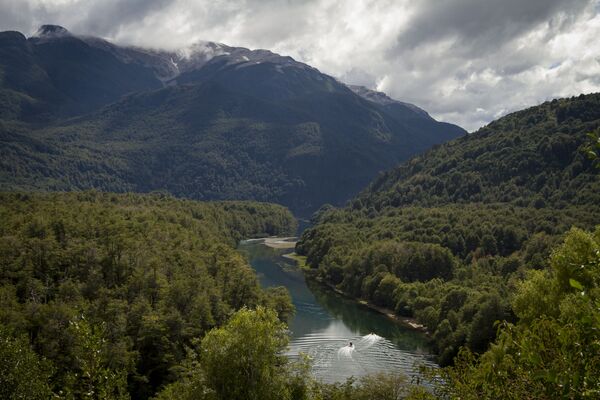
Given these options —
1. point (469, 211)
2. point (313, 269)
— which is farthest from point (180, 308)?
point (469, 211)

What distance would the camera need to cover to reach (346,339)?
9256 cm

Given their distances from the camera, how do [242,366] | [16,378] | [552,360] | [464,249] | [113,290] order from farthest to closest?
[464,249] → [113,290] → [242,366] → [16,378] → [552,360]

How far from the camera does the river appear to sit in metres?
76.7

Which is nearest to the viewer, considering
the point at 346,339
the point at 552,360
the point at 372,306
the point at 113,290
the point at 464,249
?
the point at 552,360

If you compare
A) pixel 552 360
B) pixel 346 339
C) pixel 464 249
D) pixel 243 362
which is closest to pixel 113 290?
pixel 346 339

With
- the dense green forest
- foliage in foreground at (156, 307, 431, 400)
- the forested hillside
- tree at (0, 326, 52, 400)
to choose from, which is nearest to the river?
the dense green forest

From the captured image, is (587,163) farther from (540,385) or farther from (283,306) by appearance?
(540,385)

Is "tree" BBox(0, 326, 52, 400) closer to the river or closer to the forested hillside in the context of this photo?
the forested hillside

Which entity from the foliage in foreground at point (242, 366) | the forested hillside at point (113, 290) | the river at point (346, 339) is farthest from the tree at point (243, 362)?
the river at point (346, 339)

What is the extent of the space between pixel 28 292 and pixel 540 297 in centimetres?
6008

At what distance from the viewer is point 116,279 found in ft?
276

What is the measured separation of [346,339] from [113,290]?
40036 millimetres

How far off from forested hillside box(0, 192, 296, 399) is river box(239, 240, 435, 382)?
896 cm

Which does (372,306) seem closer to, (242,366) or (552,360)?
(242,366)
